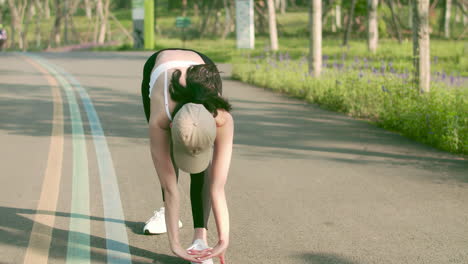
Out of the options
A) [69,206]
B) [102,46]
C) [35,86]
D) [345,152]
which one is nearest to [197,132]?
[69,206]

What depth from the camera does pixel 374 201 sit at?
255 inches

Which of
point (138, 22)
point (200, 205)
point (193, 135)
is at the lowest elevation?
point (200, 205)

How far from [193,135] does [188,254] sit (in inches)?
35.3

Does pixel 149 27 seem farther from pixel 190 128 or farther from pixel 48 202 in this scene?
pixel 190 128

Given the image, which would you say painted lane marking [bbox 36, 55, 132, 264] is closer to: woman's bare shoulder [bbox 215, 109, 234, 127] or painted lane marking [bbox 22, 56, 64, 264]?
painted lane marking [bbox 22, 56, 64, 264]

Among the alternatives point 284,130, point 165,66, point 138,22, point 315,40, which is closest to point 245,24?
point 138,22

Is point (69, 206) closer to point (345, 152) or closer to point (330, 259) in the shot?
point (330, 259)

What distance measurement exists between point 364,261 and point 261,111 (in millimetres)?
8377

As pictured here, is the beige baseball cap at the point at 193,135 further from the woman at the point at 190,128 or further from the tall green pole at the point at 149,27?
the tall green pole at the point at 149,27

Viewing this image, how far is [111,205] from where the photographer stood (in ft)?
20.7

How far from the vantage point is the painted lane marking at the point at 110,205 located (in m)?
4.96

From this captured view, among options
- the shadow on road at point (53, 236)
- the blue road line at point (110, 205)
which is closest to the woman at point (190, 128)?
the shadow on road at point (53, 236)

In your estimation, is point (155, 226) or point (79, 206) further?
point (79, 206)

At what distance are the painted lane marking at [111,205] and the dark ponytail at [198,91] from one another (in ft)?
4.44
